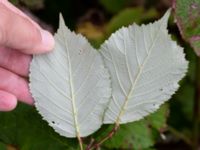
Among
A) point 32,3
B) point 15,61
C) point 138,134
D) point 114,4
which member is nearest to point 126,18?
point 114,4

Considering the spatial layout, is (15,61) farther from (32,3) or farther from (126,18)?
(126,18)

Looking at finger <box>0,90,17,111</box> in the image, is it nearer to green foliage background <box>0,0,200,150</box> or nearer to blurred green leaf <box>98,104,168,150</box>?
green foliage background <box>0,0,200,150</box>

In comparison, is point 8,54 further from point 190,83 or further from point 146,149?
point 190,83

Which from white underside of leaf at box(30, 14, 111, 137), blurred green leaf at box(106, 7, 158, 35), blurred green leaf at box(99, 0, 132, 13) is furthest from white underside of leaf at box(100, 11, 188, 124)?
blurred green leaf at box(99, 0, 132, 13)

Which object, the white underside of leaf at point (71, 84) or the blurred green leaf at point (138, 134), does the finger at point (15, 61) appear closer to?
the white underside of leaf at point (71, 84)

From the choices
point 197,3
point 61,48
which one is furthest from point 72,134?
point 197,3
